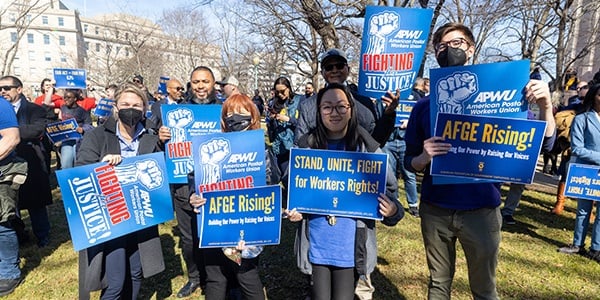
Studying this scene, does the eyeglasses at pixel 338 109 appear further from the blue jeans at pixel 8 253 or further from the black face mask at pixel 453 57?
the blue jeans at pixel 8 253

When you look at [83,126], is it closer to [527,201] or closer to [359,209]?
[359,209]

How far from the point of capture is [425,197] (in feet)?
8.59

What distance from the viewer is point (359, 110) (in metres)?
3.39

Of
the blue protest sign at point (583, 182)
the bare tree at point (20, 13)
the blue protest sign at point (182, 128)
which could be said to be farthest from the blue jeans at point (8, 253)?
the bare tree at point (20, 13)

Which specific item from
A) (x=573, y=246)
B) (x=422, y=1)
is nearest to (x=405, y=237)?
(x=573, y=246)

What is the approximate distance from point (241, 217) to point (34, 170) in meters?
4.44

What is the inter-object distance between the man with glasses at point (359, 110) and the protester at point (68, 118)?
5572 millimetres

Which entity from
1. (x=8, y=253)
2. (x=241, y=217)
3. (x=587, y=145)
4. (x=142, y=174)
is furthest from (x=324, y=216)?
(x=587, y=145)

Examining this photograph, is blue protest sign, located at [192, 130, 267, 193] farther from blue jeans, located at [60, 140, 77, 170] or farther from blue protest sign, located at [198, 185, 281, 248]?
blue jeans, located at [60, 140, 77, 170]

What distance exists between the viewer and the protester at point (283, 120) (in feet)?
18.4

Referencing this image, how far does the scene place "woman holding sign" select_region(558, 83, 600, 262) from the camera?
15.1 ft

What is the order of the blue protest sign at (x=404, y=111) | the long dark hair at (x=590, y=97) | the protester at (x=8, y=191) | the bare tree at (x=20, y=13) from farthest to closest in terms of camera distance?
the bare tree at (x=20, y=13) → the blue protest sign at (x=404, y=111) → the long dark hair at (x=590, y=97) → the protester at (x=8, y=191)

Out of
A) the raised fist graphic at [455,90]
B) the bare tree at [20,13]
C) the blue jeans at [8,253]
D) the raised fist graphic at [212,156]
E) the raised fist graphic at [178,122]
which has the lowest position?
the blue jeans at [8,253]

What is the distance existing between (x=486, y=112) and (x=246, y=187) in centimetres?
172
